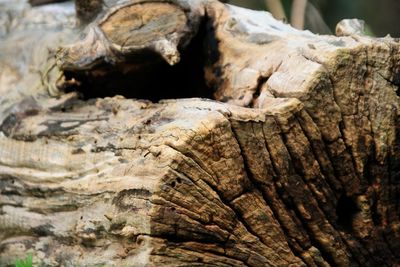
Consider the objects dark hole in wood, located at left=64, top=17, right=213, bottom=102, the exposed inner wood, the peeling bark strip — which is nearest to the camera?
the peeling bark strip

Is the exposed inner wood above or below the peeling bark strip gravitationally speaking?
above

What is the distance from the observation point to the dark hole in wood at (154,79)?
12.6ft

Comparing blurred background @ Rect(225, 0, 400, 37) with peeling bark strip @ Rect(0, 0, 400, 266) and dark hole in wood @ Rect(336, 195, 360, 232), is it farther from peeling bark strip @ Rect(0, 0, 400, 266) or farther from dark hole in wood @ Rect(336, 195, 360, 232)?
dark hole in wood @ Rect(336, 195, 360, 232)

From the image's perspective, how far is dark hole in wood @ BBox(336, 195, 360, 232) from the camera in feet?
11.1

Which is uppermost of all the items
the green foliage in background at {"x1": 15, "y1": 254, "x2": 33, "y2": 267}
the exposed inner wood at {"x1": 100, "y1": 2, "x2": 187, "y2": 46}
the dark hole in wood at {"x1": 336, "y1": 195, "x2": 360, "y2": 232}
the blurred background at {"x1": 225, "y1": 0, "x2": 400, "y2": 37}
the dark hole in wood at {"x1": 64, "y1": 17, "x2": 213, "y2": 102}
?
the blurred background at {"x1": 225, "y1": 0, "x2": 400, "y2": 37}

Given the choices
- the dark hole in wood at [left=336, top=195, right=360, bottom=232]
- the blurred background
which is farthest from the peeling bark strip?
the blurred background

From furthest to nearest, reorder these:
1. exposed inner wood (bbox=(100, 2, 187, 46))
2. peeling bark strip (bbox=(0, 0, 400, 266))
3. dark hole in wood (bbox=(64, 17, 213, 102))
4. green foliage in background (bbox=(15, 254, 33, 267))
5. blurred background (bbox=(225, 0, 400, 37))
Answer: blurred background (bbox=(225, 0, 400, 37)) → dark hole in wood (bbox=(64, 17, 213, 102)) → exposed inner wood (bbox=(100, 2, 187, 46)) → green foliage in background (bbox=(15, 254, 33, 267)) → peeling bark strip (bbox=(0, 0, 400, 266))

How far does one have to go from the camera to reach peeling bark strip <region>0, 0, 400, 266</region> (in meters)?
3.02

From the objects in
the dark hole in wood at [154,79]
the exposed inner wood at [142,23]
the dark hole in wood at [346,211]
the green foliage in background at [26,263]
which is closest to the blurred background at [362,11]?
the dark hole in wood at [154,79]

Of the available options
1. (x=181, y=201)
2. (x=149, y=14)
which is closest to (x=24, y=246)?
(x=181, y=201)

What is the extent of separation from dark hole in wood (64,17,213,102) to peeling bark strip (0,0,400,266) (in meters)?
0.01

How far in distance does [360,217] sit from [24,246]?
145cm

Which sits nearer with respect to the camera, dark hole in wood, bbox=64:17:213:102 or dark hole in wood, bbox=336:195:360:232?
dark hole in wood, bbox=336:195:360:232

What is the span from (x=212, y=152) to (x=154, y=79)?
1004 mm
